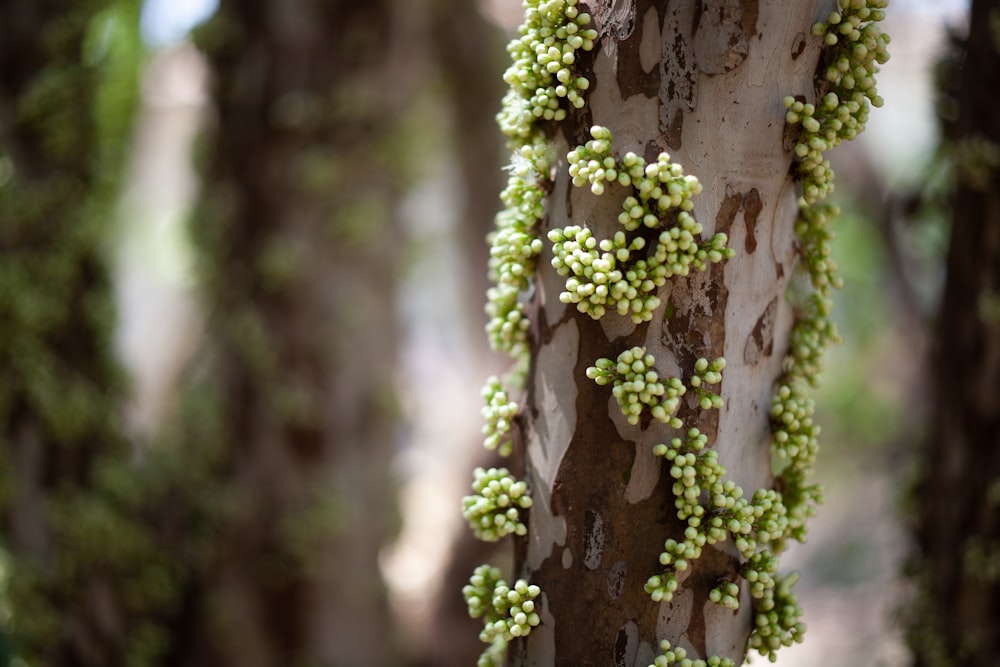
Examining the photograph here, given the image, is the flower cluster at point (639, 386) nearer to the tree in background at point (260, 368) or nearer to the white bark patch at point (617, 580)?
the white bark patch at point (617, 580)

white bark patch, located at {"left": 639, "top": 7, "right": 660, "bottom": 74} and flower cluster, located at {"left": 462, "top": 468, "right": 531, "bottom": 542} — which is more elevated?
white bark patch, located at {"left": 639, "top": 7, "right": 660, "bottom": 74}

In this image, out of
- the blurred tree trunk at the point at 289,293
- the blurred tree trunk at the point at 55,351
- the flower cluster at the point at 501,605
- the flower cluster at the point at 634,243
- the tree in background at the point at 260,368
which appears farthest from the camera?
the blurred tree trunk at the point at 289,293

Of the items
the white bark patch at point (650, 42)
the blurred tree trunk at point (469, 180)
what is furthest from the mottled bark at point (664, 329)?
the blurred tree trunk at point (469, 180)

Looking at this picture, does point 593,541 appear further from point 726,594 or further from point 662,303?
point 662,303

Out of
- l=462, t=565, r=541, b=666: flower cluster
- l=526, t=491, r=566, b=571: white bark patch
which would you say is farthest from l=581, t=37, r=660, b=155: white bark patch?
l=462, t=565, r=541, b=666: flower cluster

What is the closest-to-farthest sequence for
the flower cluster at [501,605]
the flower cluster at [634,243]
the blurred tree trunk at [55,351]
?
the flower cluster at [634,243] < the flower cluster at [501,605] < the blurred tree trunk at [55,351]

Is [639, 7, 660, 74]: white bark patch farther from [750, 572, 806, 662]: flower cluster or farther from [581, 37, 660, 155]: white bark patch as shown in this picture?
[750, 572, 806, 662]: flower cluster
